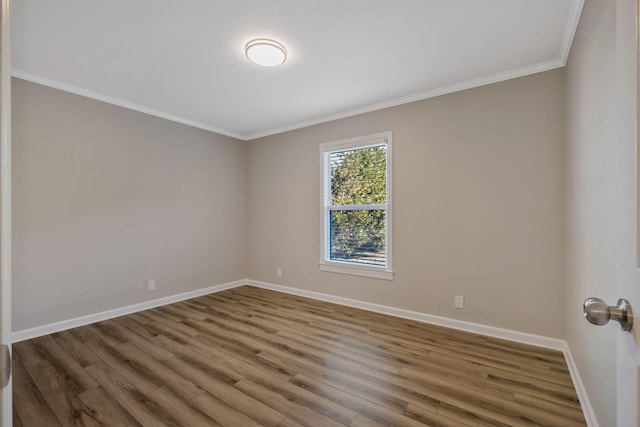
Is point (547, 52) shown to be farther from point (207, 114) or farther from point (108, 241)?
point (108, 241)

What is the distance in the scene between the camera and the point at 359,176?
3857mm

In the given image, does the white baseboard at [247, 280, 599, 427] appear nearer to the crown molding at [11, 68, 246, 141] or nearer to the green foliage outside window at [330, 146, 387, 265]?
the green foliage outside window at [330, 146, 387, 265]

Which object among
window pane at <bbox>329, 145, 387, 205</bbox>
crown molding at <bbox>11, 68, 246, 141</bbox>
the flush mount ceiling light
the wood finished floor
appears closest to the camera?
the wood finished floor

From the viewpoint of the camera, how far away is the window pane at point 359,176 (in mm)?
3656

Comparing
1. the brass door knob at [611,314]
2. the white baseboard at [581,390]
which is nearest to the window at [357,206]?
the white baseboard at [581,390]

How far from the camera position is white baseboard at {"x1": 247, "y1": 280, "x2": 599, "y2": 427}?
187 centimetres

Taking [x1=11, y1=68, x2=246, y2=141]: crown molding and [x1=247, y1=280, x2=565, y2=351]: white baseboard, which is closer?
[x1=247, y1=280, x2=565, y2=351]: white baseboard

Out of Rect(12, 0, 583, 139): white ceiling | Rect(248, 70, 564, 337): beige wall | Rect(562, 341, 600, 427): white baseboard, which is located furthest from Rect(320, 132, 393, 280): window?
Rect(562, 341, 600, 427): white baseboard

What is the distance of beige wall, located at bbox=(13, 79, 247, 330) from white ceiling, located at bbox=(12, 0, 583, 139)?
38 centimetres

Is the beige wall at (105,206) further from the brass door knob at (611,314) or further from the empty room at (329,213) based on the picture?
the brass door knob at (611,314)

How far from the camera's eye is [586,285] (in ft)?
6.02

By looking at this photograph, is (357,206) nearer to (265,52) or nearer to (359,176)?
(359,176)

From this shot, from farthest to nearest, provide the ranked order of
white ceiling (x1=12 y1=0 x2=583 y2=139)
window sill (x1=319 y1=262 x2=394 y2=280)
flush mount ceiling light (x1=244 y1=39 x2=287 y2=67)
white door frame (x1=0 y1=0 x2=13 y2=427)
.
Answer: window sill (x1=319 y1=262 x2=394 y2=280)
flush mount ceiling light (x1=244 y1=39 x2=287 y2=67)
white ceiling (x1=12 y1=0 x2=583 y2=139)
white door frame (x1=0 y1=0 x2=13 y2=427)

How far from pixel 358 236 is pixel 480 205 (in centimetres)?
149
